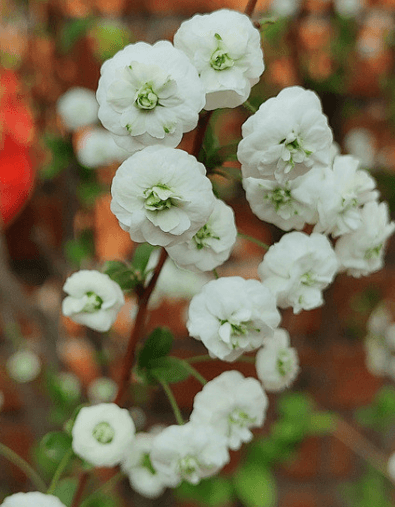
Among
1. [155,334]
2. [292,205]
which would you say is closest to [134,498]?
[155,334]

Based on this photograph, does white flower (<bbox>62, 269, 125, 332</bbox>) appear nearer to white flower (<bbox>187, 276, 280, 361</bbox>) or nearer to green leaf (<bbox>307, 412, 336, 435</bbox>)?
white flower (<bbox>187, 276, 280, 361</bbox>)

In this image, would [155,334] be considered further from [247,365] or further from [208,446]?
[247,365]

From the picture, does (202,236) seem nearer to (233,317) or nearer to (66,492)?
(233,317)

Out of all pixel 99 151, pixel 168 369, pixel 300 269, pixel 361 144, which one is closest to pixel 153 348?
pixel 168 369

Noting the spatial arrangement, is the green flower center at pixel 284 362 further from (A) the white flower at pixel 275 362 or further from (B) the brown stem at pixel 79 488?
(B) the brown stem at pixel 79 488

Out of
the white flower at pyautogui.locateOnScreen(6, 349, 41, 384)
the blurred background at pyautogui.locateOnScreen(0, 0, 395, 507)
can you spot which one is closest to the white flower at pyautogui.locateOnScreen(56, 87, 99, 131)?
the blurred background at pyautogui.locateOnScreen(0, 0, 395, 507)

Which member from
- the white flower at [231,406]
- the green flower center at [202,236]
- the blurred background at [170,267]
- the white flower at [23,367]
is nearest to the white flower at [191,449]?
the white flower at [231,406]

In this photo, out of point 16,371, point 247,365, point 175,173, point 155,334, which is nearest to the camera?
point 175,173
